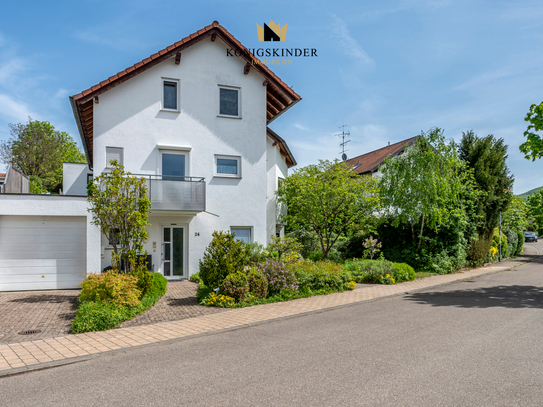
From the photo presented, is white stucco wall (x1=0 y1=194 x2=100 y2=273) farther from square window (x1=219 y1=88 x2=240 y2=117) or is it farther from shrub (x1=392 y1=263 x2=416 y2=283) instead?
shrub (x1=392 y1=263 x2=416 y2=283)

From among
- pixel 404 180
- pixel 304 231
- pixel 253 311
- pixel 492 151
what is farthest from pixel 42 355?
pixel 492 151

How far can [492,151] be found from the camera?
77.2ft

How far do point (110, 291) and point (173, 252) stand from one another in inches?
Result: 262

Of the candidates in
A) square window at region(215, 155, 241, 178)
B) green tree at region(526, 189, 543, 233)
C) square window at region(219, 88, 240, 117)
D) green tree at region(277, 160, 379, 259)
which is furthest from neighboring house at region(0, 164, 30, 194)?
green tree at region(526, 189, 543, 233)

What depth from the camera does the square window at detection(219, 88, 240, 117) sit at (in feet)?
56.2

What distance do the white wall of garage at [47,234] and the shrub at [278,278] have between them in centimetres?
582

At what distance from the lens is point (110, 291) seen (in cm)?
941

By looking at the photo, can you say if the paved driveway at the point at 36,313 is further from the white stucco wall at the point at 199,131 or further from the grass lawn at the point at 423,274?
the grass lawn at the point at 423,274

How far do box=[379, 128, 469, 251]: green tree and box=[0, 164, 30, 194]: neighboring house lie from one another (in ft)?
56.0

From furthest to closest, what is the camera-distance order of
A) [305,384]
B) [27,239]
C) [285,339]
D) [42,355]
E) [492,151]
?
[492,151], [27,239], [285,339], [42,355], [305,384]

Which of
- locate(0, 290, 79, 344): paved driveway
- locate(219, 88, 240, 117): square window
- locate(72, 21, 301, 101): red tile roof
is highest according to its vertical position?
locate(72, 21, 301, 101): red tile roof

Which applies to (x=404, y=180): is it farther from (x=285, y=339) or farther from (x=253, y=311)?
(x=285, y=339)

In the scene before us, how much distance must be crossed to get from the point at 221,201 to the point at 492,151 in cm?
1678

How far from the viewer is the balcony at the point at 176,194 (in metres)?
14.6
